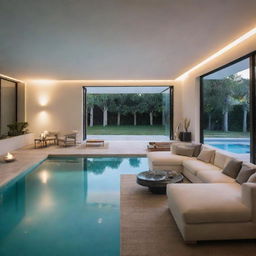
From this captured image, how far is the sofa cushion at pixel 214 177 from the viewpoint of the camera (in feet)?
12.2

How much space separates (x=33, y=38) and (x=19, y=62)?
2.56 metres

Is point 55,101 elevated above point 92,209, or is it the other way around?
point 55,101

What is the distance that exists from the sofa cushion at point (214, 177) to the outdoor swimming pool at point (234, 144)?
1962 millimetres

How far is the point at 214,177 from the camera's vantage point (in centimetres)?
388

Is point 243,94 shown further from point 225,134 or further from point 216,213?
point 216,213

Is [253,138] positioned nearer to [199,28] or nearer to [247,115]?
[247,115]

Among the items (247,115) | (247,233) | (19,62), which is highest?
(19,62)

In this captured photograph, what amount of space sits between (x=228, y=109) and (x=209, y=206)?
494 cm

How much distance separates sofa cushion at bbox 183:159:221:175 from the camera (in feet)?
14.9

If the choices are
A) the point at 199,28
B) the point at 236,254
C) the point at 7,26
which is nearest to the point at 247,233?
the point at 236,254

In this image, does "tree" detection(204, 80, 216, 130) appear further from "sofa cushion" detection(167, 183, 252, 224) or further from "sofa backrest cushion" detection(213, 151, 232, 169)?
"sofa cushion" detection(167, 183, 252, 224)

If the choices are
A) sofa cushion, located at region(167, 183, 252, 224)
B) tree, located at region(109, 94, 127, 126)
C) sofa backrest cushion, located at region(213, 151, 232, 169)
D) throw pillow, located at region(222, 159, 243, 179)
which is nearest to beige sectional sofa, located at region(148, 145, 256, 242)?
sofa cushion, located at region(167, 183, 252, 224)

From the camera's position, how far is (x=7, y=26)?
13.5ft

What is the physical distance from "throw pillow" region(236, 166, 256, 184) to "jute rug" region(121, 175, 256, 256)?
986 millimetres
